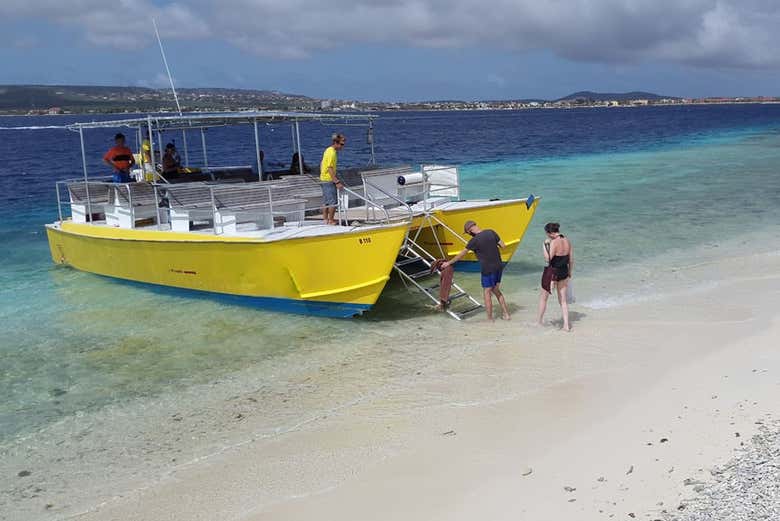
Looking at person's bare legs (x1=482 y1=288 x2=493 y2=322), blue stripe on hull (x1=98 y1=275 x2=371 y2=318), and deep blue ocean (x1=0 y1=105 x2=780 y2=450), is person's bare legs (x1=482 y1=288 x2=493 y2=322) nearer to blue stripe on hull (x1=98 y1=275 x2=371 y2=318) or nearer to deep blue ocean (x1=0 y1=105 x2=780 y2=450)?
deep blue ocean (x1=0 y1=105 x2=780 y2=450)

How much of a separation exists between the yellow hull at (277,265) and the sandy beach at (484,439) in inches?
54.2

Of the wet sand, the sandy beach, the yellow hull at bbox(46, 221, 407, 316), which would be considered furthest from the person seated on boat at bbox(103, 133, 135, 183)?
the wet sand

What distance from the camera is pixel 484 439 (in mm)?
6879

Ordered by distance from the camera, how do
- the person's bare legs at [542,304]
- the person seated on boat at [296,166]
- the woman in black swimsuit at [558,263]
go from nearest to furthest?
the woman in black swimsuit at [558,263] → the person's bare legs at [542,304] → the person seated on boat at [296,166]

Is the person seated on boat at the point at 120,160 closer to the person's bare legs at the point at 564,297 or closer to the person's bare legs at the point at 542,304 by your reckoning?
the person's bare legs at the point at 542,304

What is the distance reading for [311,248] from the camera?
10578 mm

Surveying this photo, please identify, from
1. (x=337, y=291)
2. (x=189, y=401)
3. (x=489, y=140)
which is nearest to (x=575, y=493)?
(x=189, y=401)

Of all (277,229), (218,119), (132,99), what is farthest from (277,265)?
(132,99)

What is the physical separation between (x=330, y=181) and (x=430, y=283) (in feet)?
10.3

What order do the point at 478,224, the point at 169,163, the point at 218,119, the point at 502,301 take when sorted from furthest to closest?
the point at 169,163
the point at 218,119
the point at 478,224
the point at 502,301

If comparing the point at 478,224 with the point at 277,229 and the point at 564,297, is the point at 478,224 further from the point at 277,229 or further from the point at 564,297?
the point at 277,229

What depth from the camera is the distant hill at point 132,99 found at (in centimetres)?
1645

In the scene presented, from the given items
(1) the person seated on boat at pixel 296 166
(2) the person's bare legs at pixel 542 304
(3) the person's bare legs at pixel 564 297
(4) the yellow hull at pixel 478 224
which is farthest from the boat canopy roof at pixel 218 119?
(3) the person's bare legs at pixel 564 297

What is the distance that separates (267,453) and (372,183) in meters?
6.72
